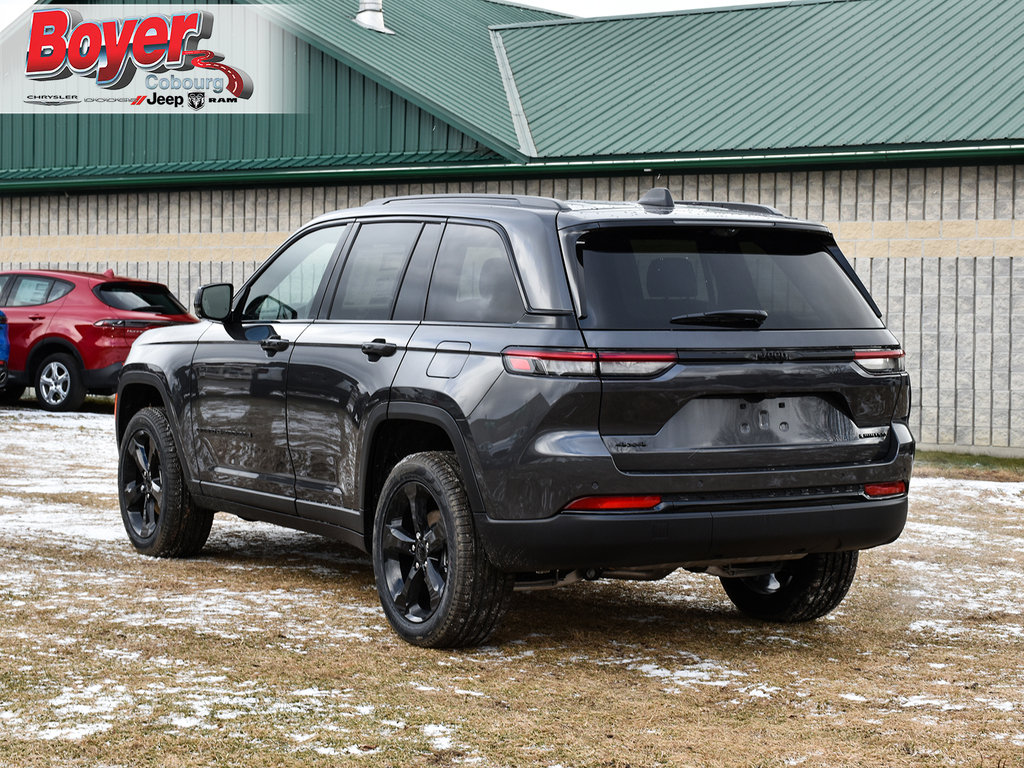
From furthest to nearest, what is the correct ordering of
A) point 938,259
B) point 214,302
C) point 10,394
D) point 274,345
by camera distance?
1. point 10,394
2. point 938,259
3. point 214,302
4. point 274,345

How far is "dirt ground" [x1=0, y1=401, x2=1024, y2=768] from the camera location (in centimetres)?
470

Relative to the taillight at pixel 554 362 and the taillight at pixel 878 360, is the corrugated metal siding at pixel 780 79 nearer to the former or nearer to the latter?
the taillight at pixel 878 360

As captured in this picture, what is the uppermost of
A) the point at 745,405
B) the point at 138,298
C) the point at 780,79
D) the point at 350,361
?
the point at 780,79

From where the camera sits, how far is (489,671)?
18.8 ft

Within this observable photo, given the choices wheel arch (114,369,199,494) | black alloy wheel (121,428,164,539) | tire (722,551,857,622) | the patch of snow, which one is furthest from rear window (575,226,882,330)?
black alloy wheel (121,428,164,539)

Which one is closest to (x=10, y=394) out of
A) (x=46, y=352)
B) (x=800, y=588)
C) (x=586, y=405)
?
(x=46, y=352)

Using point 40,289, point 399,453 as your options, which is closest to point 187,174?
point 40,289

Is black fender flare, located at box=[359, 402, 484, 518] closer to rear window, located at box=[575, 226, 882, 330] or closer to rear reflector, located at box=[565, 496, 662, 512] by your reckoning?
rear reflector, located at box=[565, 496, 662, 512]

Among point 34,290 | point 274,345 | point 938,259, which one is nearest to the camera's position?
point 274,345

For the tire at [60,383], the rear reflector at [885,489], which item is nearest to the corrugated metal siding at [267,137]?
the tire at [60,383]

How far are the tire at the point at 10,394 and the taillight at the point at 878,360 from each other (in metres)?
Result: 14.1

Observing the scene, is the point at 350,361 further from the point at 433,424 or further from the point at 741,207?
the point at 741,207

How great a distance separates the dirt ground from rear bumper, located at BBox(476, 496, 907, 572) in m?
0.46

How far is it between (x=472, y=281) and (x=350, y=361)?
74 centimetres
